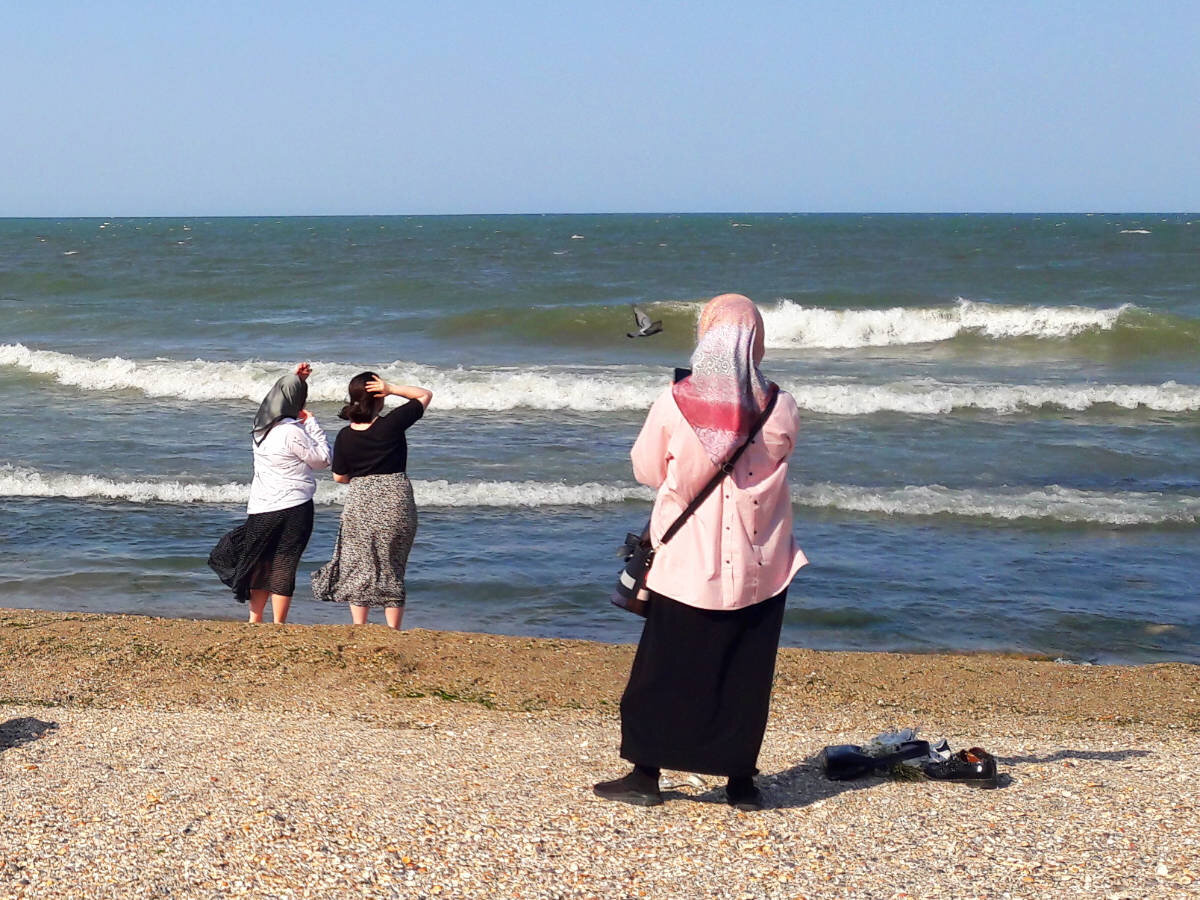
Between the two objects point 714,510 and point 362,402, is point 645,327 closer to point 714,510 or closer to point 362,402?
point 362,402

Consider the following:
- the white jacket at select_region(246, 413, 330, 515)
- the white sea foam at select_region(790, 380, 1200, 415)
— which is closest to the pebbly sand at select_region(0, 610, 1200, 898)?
the white jacket at select_region(246, 413, 330, 515)

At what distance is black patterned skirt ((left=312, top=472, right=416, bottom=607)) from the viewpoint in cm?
678

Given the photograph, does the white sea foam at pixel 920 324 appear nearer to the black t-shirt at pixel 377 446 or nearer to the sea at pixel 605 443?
the sea at pixel 605 443

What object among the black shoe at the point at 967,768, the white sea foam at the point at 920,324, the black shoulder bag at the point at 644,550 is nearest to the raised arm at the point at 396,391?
the black shoulder bag at the point at 644,550

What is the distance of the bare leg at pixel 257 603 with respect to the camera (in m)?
7.18

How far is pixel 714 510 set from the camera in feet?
13.0

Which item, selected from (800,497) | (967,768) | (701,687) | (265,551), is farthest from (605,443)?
(701,687)

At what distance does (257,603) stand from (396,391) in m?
1.46

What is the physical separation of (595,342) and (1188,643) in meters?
18.0

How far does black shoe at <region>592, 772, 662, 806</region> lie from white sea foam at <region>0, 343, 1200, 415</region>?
1279 centimetres

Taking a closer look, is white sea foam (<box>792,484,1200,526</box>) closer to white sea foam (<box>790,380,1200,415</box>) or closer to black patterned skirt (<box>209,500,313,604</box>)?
white sea foam (<box>790,380,1200,415</box>)

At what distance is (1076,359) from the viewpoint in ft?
77.4

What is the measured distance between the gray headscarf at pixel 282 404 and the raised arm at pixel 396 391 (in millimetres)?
472

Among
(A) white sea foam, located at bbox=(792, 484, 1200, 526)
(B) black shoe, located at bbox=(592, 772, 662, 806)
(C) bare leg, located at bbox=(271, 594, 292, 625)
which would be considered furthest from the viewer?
(A) white sea foam, located at bbox=(792, 484, 1200, 526)
